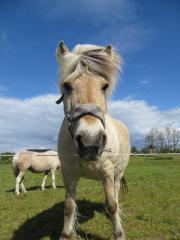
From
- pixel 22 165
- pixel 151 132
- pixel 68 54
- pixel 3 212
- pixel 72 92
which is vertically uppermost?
pixel 151 132

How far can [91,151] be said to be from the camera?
347 cm

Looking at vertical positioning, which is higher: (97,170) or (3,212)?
(97,170)

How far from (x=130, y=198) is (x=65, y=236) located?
4269 mm

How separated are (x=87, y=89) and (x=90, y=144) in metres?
0.78

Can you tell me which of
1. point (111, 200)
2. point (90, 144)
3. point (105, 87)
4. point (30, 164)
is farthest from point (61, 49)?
point (30, 164)

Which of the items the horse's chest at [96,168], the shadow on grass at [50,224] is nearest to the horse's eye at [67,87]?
the horse's chest at [96,168]

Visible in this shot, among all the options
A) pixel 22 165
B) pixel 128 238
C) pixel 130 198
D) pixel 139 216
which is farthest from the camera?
pixel 22 165

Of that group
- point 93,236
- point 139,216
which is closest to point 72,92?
point 93,236

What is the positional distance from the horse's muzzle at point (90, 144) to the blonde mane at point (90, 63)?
3.01ft

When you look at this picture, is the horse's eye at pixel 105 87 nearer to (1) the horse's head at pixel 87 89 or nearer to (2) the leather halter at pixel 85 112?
(1) the horse's head at pixel 87 89

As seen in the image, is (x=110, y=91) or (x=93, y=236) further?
(x=93, y=236)

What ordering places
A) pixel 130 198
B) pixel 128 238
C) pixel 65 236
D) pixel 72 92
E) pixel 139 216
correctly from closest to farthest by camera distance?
pixel 72 92 < pixel 65 236 < pixel 128 238 < pixel 139 216 < pixel 130 198

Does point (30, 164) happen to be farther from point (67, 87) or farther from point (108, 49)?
point (67, 87)

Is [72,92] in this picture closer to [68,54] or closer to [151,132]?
[68,54]
